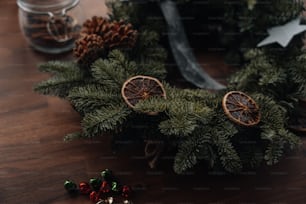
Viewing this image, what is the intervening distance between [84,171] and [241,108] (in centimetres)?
22

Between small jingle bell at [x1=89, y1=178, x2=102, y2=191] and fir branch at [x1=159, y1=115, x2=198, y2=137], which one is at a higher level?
fir branch at [x1=159, y1=115, x2=198, y2=137]

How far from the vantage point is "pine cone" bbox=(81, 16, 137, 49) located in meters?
0.76

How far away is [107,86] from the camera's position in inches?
27.2

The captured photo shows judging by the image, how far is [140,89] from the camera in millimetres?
679

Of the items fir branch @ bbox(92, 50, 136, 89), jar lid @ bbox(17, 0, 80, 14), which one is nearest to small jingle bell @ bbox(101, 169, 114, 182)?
fir branch @ bbox(92, 50, 136, 89)

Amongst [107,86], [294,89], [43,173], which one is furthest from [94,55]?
[294,89]

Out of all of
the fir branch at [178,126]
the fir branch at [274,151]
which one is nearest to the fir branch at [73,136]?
the fir branch at [178,126]

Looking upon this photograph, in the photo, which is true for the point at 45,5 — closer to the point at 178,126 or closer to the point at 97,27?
the point at 97,27

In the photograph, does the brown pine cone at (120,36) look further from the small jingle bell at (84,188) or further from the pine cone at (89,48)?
the small jingle bell at (84,188)

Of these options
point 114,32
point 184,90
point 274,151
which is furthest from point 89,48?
point 274,151

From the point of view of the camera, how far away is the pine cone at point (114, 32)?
0.76 meters

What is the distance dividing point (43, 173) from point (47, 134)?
71 millimetres

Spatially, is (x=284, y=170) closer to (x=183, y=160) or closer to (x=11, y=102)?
(x=183, y=160)

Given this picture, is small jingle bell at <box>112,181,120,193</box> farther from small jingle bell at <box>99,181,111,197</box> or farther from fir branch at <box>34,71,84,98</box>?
fir branch at <box>34,71,84,98</box>
